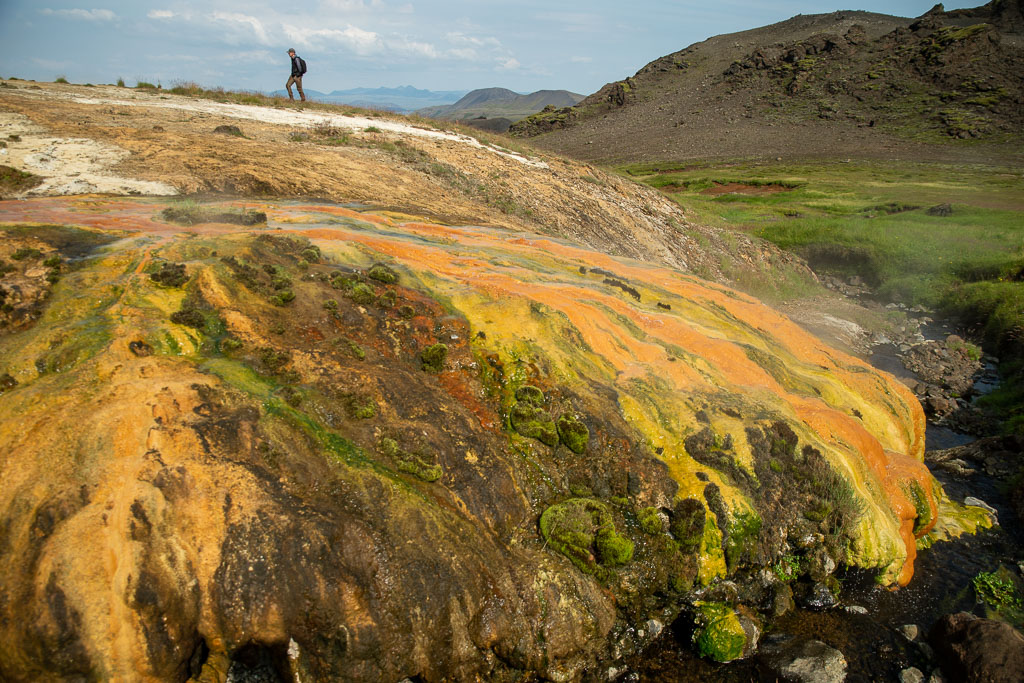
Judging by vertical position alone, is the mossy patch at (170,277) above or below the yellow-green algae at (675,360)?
above

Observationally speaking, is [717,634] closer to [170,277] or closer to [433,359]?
[433,359]

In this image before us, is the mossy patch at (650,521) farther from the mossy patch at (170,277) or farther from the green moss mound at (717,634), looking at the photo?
the mossy patch at (170,277)

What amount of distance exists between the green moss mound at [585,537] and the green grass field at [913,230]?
17.3 m

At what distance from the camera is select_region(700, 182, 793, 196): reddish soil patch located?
→ 62.0 meters

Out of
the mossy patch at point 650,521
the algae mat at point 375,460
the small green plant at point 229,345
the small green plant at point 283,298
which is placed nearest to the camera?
the algae mat at point 375,460

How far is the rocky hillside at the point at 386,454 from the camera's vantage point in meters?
6.14

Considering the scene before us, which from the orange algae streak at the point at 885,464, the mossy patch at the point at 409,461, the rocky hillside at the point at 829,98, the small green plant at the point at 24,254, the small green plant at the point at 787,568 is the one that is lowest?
the small green plant at the point at 787,568

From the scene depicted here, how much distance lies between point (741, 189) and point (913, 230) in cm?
2883

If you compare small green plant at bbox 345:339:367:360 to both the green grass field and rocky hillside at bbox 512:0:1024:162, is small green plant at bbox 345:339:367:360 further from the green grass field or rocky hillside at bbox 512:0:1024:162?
rocky hillside at bbox 512:0:1024:162

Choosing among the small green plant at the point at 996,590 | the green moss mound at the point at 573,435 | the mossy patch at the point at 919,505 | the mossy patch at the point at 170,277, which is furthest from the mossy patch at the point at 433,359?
the small green plant at the point at 996,590

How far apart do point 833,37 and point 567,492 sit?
488 ft

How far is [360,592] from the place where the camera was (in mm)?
6660

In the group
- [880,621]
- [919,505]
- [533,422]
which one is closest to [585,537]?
[533,422]

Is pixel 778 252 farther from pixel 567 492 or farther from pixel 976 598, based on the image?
pixel 567 492
